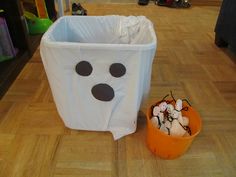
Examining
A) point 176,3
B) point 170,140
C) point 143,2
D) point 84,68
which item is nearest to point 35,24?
point 84,68

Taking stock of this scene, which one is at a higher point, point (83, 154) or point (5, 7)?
point (5, 7)

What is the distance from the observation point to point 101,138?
101 centimetres

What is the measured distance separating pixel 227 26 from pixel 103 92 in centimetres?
134

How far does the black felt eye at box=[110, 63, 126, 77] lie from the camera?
2.56 ft

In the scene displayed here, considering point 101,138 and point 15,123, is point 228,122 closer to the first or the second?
point 101,138

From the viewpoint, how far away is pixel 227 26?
5.58 feet

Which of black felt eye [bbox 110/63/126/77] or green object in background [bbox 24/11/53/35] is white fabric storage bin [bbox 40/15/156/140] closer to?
black felt eye [bbox 110/63/126/77]

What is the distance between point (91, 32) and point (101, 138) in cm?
51

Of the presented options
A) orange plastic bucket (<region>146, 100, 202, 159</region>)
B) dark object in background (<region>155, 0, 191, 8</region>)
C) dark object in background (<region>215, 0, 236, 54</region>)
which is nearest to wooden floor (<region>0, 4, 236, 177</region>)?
orange plastic bucket (<region>146, 100, 202, 159</region>)

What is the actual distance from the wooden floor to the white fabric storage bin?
104 millimetres

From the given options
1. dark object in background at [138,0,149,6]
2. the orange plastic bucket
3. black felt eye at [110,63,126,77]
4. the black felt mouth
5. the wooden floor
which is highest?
black felt eye at [110,63,126,77]

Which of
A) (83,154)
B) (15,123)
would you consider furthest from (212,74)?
(15,123)

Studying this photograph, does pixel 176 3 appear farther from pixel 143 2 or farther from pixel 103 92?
pixel 103 92

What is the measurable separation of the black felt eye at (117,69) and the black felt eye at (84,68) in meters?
0.08
